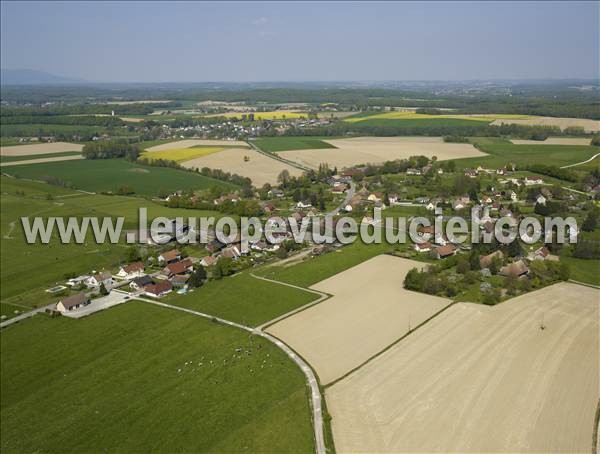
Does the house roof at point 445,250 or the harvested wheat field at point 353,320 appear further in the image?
the house roof at point 445,250

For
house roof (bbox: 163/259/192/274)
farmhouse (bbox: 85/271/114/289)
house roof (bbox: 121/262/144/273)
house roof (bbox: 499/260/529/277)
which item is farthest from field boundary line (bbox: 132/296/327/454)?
house roof (bbox: 499/260/529/277)

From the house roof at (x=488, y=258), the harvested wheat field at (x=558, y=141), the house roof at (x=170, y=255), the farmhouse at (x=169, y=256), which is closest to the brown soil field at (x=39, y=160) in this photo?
the house roof at (x=170, y=255)

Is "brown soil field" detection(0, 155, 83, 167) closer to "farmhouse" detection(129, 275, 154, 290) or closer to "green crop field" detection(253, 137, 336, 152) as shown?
"green crop field" detection(253, 137, 336, 152)

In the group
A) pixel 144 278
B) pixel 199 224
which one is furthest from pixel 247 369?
pixel 199 224

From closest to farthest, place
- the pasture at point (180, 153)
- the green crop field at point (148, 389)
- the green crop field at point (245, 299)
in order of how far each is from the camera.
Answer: the green crop field at point (148, 389)
the green crop field at point (245, 299)
the pasture at point (180, 153)

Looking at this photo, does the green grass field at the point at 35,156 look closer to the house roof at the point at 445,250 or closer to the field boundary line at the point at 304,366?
the field boundary line at the point at 304,366

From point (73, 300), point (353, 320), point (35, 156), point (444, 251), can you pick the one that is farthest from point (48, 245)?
point (35, 156)
